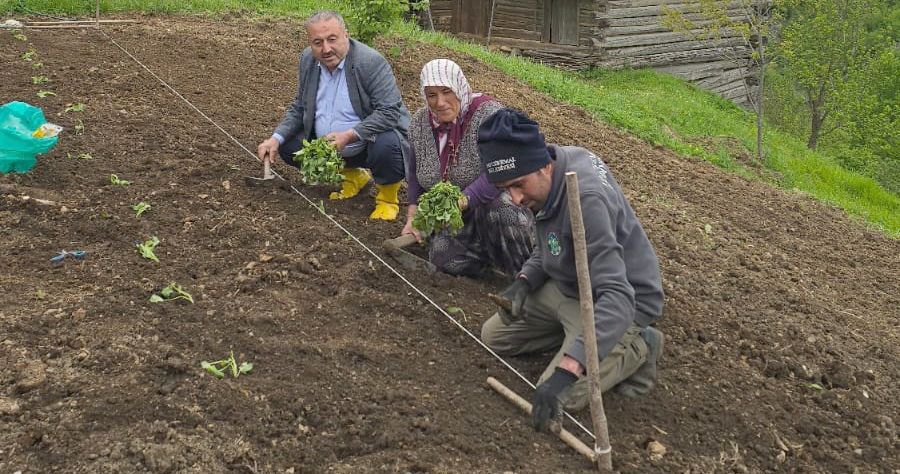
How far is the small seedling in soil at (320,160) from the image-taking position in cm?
507

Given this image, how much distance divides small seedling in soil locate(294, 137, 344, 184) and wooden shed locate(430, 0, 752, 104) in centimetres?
1294

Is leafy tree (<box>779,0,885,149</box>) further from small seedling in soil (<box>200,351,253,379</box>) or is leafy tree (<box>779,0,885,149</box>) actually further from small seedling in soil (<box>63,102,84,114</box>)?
small seedling in soil (<box>200,351,253,379</box>)

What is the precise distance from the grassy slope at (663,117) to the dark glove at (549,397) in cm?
749

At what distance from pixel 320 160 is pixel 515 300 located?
1882mm

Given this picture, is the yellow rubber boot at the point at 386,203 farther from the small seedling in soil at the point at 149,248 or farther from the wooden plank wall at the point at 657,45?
the wooden plank wall at the point at 657,45

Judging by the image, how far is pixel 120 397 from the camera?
3270 mm

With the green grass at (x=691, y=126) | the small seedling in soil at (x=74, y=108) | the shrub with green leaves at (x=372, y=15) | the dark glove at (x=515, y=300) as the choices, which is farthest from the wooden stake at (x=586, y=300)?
the green grass at (x=691, y=126)

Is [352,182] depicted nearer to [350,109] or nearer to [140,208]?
[350,109]

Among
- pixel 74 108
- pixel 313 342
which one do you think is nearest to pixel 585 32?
pixel 74 108

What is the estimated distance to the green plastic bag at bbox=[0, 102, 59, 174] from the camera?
205 inches

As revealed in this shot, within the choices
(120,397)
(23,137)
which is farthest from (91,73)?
(120,397)

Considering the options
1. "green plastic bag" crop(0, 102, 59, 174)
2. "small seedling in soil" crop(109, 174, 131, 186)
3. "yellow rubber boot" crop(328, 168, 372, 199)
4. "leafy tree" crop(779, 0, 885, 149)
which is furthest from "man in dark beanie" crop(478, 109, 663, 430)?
"leafy tree" crop(779, 0, 885, 149)

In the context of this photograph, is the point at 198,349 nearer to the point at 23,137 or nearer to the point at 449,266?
the point at 449,266

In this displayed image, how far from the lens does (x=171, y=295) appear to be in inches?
163
